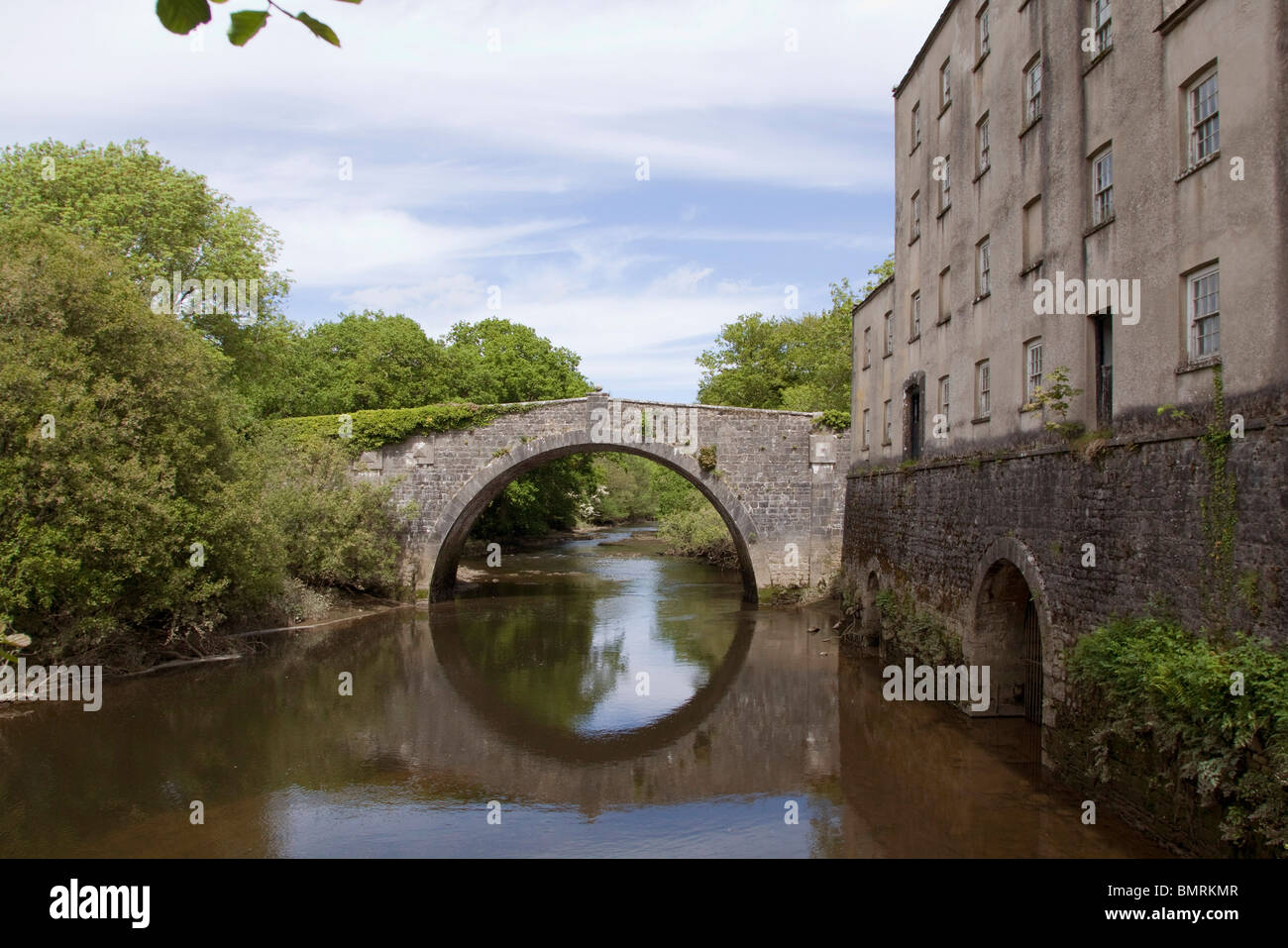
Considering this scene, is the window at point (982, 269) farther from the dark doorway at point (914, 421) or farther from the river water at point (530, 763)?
the river water at point (530, 763)

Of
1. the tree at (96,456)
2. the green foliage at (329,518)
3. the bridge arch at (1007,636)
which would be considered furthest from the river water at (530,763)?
the green foliage at (329,518)

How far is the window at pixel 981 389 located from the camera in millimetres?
14055

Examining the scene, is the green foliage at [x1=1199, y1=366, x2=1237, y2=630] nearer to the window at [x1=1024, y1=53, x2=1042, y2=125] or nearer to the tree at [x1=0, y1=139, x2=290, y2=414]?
the window at [x1=1024, y1=53, x2=1042, y2=125]

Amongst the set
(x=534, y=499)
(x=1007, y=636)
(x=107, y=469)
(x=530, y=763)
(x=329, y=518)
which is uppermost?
(x=107, y=469)

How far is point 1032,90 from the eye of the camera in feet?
41.5

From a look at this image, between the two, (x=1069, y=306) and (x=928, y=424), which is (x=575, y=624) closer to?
(x=928, y=424)

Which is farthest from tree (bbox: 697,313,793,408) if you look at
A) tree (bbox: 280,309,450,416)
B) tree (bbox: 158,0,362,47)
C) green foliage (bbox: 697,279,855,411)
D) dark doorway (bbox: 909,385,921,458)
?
tree (bbox: 158,0,362,47)

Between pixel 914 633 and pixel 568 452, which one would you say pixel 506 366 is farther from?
pixel 914 633

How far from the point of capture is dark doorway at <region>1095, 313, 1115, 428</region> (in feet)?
35.0

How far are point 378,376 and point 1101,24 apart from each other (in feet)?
103

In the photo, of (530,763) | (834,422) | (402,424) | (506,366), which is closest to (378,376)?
(506,366)

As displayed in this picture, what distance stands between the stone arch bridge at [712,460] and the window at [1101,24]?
15380 millimetres

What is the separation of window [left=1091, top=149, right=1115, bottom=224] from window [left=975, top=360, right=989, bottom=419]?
3.62 metres
